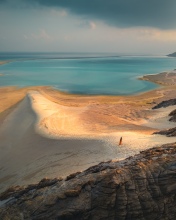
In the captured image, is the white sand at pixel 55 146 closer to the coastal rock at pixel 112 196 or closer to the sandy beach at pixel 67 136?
the sandy beach at pixel 67 136

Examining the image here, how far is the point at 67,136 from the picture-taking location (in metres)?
28.3

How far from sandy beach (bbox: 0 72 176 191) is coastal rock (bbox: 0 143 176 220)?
5065 mm

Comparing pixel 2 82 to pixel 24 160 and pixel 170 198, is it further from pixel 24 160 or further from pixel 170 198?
pixel 170 198

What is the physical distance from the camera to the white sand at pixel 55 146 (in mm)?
21625

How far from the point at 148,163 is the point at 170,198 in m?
2.54

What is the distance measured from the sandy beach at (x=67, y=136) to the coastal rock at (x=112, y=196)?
5065mm

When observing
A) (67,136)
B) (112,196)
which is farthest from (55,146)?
(112,196)

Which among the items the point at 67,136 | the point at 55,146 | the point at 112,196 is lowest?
the point at 55,146

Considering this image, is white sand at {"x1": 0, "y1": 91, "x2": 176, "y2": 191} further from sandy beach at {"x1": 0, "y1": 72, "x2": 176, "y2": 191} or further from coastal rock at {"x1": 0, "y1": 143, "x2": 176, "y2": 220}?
coastal rock at {"x1": 0, "y1": 143, "x2": 176, "y2": 220}

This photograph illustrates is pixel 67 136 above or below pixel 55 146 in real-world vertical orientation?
above

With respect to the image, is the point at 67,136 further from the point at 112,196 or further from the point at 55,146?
the point at 112,196

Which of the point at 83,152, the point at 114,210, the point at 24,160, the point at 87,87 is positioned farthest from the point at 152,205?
the point at 87,87

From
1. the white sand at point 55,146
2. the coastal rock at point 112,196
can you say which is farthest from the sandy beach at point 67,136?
the coastal rock at point 112,196

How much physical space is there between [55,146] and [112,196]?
13.7 metres
